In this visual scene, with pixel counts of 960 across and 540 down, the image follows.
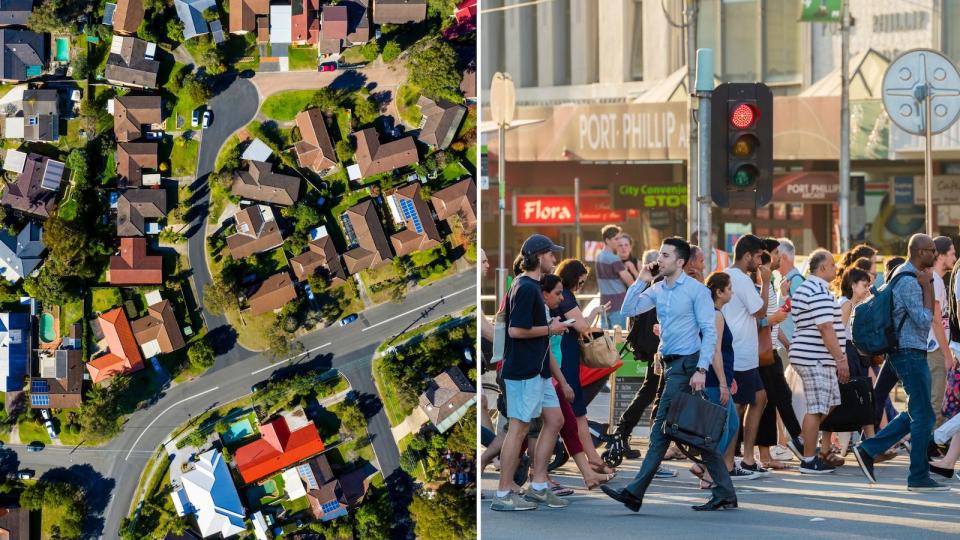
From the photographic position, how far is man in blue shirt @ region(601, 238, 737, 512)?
29.9 feet

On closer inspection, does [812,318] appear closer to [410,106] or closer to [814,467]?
A: [814,467]

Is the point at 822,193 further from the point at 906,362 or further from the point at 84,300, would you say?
the point at 84,300

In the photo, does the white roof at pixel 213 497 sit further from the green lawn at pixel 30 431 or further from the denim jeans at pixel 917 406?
the denim jeans at pixel 917 406

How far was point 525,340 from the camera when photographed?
910 centimetres

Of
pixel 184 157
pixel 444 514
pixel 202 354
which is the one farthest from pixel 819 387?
pixel 184 157

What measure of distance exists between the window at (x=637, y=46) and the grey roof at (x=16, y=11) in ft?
72.3

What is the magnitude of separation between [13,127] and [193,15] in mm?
1255

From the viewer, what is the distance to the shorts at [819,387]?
35.5ft

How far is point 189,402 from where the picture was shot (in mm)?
9492

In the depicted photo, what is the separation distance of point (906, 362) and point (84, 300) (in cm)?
491

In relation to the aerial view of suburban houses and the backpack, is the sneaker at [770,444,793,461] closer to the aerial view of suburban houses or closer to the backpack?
the backpack

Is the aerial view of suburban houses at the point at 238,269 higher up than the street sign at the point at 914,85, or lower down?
lower down

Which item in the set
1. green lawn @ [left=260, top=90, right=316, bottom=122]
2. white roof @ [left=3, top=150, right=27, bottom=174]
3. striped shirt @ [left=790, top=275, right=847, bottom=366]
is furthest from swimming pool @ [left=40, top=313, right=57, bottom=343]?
striped shirt @ [left=790, top=275, right=847, bottom=366]

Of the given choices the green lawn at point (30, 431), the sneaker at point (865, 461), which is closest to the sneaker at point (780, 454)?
the sneaker at point (865, 461)
